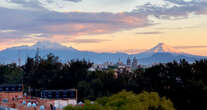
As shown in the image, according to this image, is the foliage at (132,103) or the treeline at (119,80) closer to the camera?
the foliage at (132,103)

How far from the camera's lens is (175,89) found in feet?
106

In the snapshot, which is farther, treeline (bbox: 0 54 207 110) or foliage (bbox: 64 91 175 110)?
treeline (bbox: 0 54 207 110)

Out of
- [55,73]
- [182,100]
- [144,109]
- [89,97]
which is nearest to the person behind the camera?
[144,109]

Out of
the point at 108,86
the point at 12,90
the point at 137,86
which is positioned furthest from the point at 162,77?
the point at 12,90

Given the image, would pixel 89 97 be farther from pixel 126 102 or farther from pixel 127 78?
pixel 126 102

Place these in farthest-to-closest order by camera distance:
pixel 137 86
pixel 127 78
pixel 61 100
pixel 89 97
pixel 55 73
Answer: pixel 55 73 < pixel 127 78 < pixel 89 97 < pixel 137 86 < pixel 61 100

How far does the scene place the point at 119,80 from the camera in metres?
41.7

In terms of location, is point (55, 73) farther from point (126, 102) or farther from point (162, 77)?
point (126, 102)

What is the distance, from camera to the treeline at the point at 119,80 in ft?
99.9

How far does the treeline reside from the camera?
3045cm

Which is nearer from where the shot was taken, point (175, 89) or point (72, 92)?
point (175, 89)

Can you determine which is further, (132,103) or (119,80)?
(119,80)

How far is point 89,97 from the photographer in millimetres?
41062

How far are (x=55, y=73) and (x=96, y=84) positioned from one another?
9.51m
